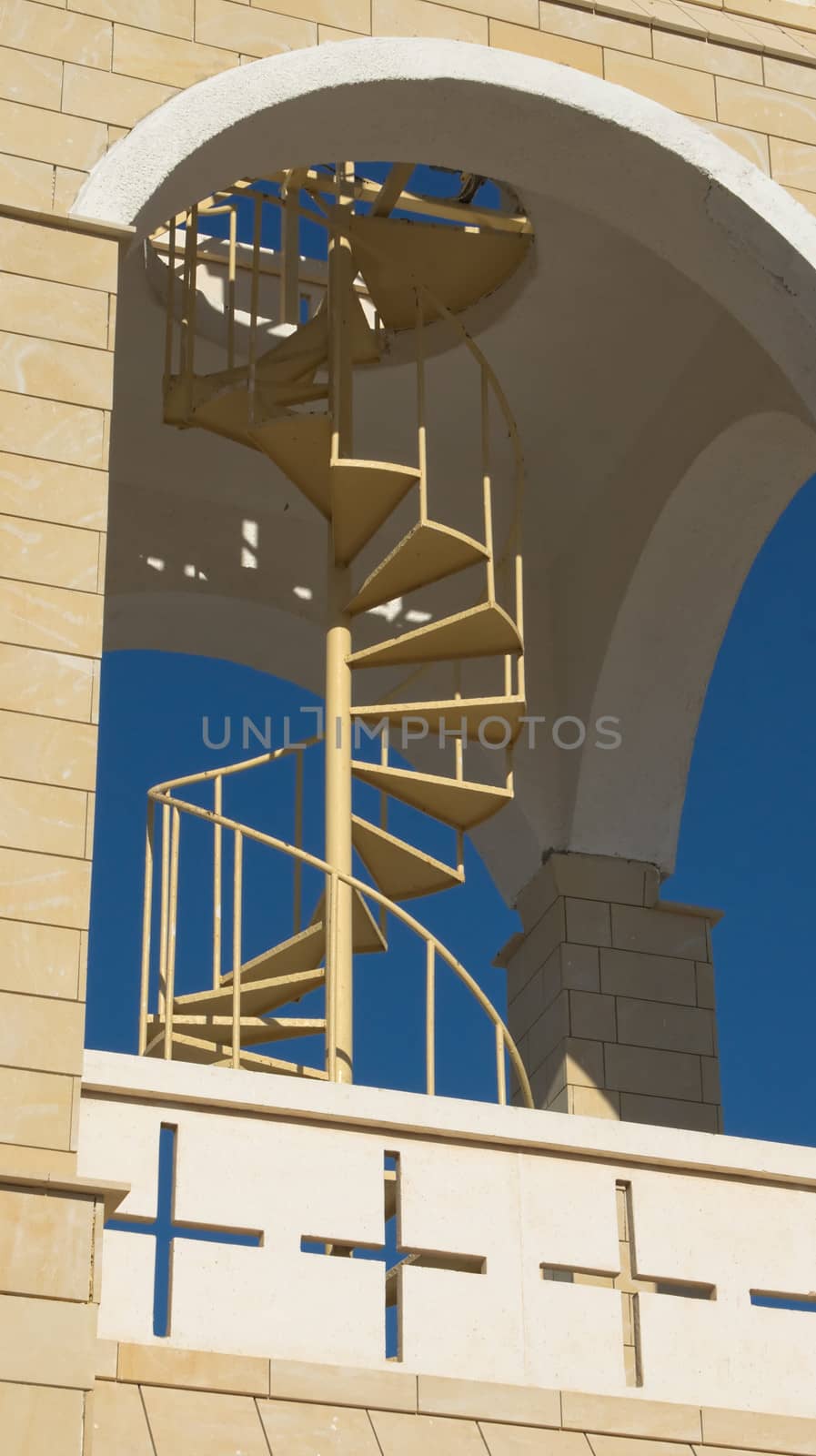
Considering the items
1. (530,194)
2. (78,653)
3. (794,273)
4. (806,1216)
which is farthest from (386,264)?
(806,1216)

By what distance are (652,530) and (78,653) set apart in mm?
4191

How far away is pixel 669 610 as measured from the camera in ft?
32.0

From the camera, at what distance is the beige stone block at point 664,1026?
9.39m

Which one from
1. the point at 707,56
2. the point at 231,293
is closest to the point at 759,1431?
the point at 707,56

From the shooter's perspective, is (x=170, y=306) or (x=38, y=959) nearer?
(x=38, y=959)

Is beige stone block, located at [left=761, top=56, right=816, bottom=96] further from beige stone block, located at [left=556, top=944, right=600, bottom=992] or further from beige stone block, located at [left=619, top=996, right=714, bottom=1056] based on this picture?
beige stone block, located at [left=619, top=996, right=714, bottom=1056]

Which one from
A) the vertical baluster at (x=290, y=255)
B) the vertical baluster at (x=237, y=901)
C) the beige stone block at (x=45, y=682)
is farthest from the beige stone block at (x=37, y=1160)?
the vertical baluster at (x=290, y=255)

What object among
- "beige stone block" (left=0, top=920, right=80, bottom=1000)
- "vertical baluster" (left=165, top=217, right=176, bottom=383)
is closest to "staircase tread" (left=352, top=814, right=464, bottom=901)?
"vertical baluster" (left=165, top=217, right=176, bottom=383)

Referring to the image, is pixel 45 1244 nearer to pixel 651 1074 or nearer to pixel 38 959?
pixel 38 959

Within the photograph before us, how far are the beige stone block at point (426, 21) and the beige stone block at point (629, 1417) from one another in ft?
14.0

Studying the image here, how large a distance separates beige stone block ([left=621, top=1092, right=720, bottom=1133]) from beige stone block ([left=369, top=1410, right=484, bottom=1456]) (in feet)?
12.2

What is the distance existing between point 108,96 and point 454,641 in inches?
113

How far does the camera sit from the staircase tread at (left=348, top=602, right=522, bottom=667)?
880 cm

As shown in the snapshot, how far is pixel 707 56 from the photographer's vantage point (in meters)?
7.80
